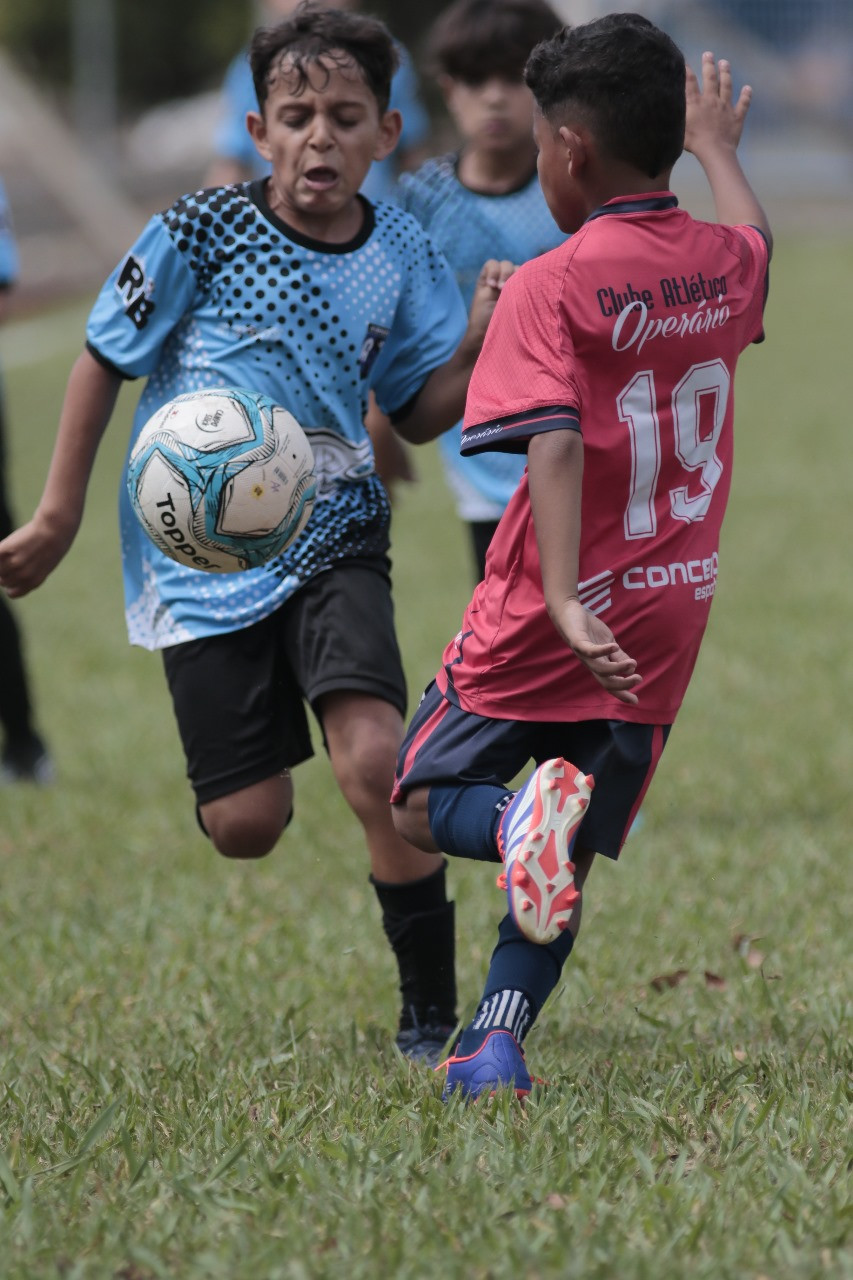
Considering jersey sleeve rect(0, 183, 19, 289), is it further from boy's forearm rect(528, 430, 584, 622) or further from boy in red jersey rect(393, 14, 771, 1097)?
boy's forearm rect(528, 430, 584, 622)

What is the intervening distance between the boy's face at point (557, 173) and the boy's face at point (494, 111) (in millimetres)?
1973

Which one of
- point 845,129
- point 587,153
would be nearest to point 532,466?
point 587,153

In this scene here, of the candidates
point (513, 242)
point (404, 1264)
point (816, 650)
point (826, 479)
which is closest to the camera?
point (404, 1264)

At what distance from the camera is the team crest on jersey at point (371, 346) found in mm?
3936

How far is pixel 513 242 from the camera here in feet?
17.4

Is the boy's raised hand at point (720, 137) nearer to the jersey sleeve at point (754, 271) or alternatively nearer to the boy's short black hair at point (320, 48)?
the jersey sleeve at point (754, 271)

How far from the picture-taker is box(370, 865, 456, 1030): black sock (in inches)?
155

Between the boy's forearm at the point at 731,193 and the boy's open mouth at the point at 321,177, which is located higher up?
the boy's open mouth at the point at 321,177

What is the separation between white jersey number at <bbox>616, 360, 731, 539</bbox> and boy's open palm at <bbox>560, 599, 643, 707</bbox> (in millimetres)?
273

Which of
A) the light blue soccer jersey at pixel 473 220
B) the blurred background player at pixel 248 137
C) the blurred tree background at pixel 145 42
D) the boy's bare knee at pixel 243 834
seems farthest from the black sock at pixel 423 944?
the blurred tree background at pixel 145 42

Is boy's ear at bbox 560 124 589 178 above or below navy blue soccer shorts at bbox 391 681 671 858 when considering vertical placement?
above

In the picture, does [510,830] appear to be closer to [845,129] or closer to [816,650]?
[816,650]

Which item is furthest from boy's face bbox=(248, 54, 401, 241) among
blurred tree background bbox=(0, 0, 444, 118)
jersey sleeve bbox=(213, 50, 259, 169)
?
blurred tree background bbox=(0, 0, 444, 118)

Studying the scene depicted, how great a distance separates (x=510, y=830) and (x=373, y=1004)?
1.37m
